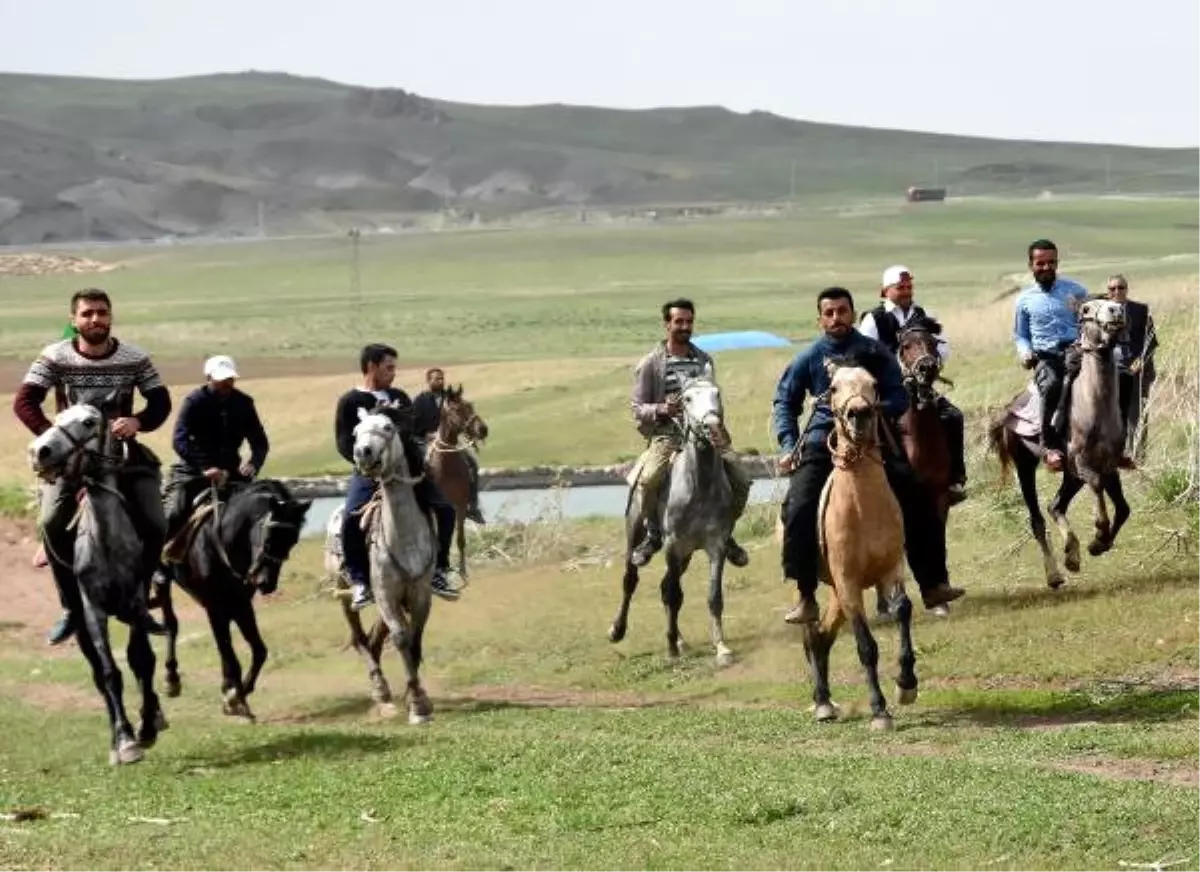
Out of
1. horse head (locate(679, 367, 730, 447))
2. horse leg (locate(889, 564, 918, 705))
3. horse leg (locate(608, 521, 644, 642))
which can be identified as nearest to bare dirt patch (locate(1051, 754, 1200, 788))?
horse leg (locate(889, 564, 918, 705))

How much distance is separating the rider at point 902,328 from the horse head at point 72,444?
6.43 m

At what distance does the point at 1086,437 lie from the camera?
2214cm

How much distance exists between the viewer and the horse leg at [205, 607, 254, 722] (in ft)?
68.9

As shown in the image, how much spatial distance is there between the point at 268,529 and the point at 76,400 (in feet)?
8.75

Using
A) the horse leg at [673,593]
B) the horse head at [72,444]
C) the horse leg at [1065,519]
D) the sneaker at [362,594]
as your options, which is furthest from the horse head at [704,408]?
the horse head at [72,444]

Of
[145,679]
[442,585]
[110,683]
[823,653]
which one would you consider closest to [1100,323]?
[823,653]

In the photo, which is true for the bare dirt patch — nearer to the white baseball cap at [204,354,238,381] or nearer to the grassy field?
the grassy field

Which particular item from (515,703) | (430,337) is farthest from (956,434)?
(430,337)

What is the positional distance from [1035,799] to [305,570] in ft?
71.1

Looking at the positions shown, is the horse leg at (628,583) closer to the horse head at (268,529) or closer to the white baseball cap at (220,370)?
the horse head at (268,529)

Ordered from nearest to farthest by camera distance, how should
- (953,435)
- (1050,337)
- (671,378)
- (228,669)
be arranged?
(228,669) < (953,435) < (671,378) < (1050,337)

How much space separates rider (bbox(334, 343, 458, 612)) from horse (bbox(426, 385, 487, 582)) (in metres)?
8.20

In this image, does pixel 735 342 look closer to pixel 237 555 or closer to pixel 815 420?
pixel 237 555

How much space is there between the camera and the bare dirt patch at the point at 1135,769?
1406 cm
